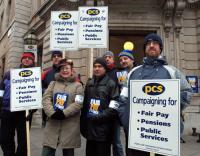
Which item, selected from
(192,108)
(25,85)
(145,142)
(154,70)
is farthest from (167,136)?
(192,108)

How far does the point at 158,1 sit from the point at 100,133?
869 centimetres

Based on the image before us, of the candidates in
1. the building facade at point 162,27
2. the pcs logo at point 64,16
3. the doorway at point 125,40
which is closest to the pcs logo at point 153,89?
the pcs logo at point 64,16

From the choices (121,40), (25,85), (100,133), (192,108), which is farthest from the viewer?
(121,40)

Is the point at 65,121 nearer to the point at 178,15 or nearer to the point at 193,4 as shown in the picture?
the point at 178,15

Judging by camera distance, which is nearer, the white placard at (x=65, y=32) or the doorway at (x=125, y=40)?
the white placard at (x=65, y=32)

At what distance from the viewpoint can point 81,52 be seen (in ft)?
39.4

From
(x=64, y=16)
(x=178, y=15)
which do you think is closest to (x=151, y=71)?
(x=64, y=16)

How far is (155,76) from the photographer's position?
136 inches

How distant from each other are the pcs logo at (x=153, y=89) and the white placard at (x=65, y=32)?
3.30 m

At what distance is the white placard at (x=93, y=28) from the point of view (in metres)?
5.98

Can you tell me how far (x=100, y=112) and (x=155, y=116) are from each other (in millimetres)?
1243

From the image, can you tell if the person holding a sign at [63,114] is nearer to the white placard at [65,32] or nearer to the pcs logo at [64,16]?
the white placard at [65,32]

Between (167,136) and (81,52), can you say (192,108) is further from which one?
(167,136)

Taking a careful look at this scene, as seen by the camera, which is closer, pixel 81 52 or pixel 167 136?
pixel 167 136
